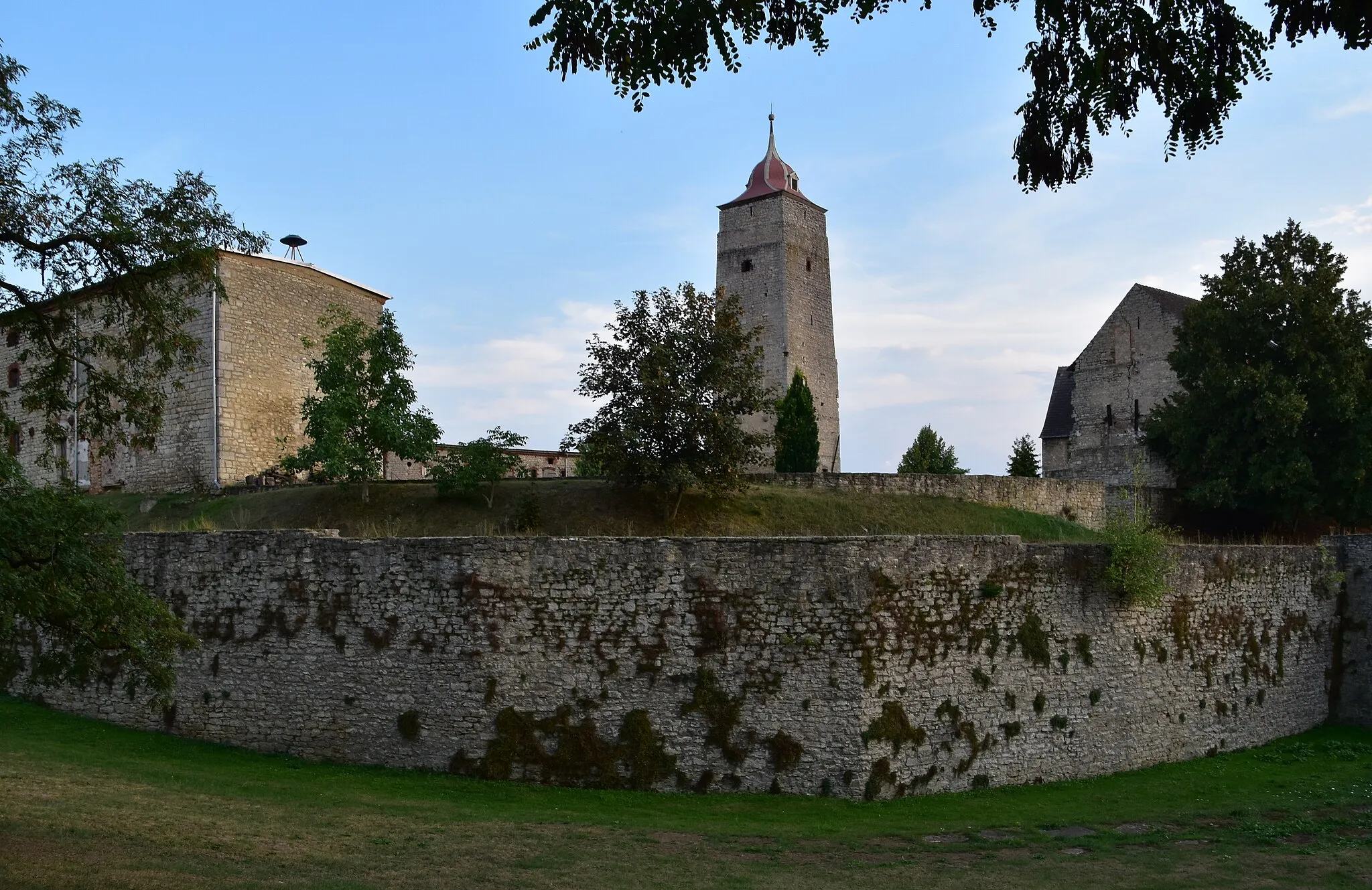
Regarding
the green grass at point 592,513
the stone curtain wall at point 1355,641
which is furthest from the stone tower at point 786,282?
the stone curtain wall at point 1355,641

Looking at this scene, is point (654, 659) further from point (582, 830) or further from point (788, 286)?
point (788, 286)

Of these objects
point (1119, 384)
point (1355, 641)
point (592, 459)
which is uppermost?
point (1119, 384)

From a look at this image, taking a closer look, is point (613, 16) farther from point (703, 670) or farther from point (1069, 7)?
point (703, 670)

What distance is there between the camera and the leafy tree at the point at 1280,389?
3144cm

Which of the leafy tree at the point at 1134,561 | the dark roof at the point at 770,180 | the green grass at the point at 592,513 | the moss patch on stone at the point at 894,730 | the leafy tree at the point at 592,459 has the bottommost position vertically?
the moss patch on stone at the point at 894,730

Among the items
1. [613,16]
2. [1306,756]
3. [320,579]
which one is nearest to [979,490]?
[1306,756]

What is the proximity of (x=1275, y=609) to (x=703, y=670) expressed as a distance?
1345 centimetres

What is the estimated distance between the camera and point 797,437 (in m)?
42.1

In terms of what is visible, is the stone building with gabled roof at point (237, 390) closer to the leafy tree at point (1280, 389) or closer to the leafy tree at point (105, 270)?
the leafy tree at point (105, 270)

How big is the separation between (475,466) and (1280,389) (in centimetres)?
2229

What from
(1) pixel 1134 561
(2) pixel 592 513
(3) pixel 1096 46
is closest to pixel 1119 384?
(2) pixel 592 513

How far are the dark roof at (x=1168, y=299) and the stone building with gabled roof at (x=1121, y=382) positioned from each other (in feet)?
0.09

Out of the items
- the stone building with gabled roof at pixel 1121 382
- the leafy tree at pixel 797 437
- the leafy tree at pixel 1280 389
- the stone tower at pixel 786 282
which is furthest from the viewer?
the stone tower at pixel 786 282

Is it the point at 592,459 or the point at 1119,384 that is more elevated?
the point at 1119,384
